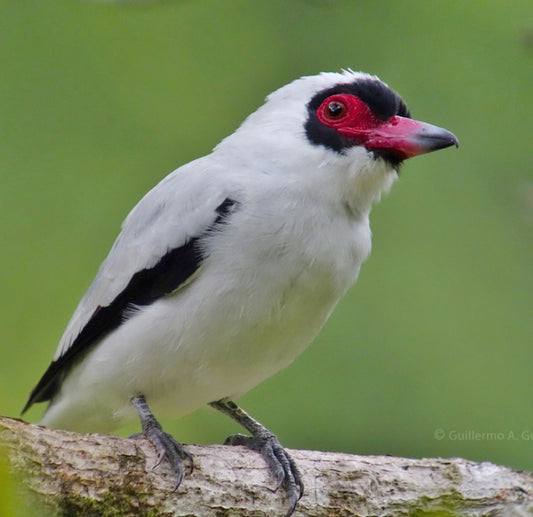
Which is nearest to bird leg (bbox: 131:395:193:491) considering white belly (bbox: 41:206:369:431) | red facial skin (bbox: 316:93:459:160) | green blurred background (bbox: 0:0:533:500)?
white belly (bbox: 41:206:369:431)

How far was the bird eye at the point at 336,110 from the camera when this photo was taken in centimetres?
431

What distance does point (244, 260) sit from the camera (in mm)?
3951

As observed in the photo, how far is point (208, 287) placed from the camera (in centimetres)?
399

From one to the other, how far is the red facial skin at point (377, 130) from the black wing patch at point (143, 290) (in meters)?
0.69

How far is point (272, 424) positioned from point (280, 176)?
7.34 ft

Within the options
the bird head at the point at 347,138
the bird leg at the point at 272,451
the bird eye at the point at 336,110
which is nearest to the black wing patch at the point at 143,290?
the bird head at the point at 347,138

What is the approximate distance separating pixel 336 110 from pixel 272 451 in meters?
1.71

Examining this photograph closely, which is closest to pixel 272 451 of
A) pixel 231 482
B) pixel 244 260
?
pixel 231 482

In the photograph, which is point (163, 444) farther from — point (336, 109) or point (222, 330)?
point (336, 109)

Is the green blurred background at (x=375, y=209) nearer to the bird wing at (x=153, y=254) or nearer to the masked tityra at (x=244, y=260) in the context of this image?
the bird wing at (x=153, y=254)

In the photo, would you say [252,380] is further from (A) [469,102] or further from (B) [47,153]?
(A) [469,102]

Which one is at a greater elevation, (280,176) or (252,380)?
(280,176)

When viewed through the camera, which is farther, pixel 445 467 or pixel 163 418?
pixel 163 418

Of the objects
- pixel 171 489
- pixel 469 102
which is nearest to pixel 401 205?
pixel 469 102
